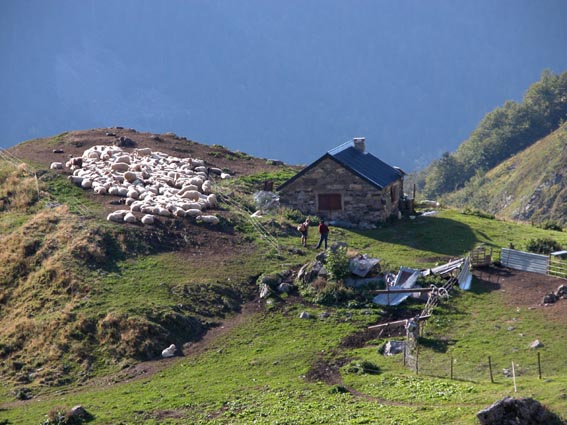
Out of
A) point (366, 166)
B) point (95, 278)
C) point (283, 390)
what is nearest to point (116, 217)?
point (95, 278)

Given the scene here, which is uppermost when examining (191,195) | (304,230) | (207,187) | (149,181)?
(149,181)

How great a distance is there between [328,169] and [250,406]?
26.8 m

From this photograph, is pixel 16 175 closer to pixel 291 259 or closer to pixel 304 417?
pixel 291 259

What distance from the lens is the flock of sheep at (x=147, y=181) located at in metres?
52.9

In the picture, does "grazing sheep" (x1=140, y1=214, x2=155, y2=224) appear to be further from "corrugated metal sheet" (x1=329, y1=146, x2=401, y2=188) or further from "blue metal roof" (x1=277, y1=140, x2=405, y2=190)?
"corrugated metal sheet" (x1=329, y1=146, x2=401, y2=188)

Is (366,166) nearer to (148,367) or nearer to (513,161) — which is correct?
(148,367)

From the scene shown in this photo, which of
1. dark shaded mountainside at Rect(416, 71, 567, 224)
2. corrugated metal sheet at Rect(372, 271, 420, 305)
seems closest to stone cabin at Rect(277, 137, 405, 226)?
corrugated metal sheet at Rect(372, 271, 420, 305)

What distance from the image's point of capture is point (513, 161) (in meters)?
135

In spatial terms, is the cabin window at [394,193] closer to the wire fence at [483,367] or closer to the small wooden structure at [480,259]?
the small wooden structure at [480,259]

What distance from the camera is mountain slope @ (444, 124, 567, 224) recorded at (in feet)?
359

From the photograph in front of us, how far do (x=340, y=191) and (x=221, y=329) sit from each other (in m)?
18.2

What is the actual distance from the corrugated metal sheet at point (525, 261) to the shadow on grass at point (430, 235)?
4005 millimetres

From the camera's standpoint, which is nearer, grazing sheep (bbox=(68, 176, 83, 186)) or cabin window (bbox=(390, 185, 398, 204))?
grazing sheep (bbox=(68, 176, 83, 186))

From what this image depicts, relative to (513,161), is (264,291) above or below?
below
